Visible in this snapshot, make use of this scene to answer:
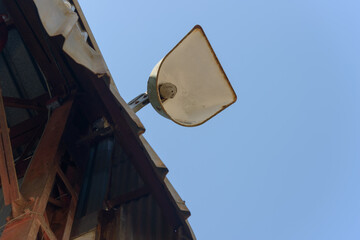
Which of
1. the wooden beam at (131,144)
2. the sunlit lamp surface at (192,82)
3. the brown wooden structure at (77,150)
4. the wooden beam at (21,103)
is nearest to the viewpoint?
the sunlit lamp surface at (192,82)

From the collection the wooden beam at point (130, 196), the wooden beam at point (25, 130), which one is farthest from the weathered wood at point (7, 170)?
the wooden beam at point (130, 196)

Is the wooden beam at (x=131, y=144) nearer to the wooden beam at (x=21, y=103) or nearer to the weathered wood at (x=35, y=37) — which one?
the weathered wood at (x=35, y=37)

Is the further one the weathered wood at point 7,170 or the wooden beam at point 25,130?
the wooden beam at point 25,130

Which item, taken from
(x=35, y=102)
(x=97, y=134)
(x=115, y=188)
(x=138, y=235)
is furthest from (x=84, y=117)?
(x=138, y=235)

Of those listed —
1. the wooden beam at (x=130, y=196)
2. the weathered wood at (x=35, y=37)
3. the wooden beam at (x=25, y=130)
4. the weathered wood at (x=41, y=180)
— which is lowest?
the wooden beam at (x=130, y=196)

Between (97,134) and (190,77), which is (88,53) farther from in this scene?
(97,134)

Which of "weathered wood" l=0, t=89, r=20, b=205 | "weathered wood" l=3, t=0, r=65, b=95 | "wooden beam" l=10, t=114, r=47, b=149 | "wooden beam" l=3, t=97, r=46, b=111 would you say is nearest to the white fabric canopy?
"weathered wood" l=0, t=89, r=20, b=205

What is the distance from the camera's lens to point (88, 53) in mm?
3191

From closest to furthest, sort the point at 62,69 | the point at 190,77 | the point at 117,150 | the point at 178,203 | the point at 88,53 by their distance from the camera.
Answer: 1. the point at 88,53
2. the point at 190,77
3. the point at 178,203
4. the point at 62,69
5. the point at 117,150

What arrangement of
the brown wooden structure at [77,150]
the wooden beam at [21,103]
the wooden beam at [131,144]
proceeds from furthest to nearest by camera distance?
the wooden beam at [21,103] → the wooden beam at [131,144] → the brown wooden structure at [77,150]

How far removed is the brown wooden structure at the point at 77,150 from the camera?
3.56m

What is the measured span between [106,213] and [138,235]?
45cm

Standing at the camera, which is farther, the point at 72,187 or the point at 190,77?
the point at 72,187

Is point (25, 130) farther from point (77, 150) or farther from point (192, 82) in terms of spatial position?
point (192, 82)
